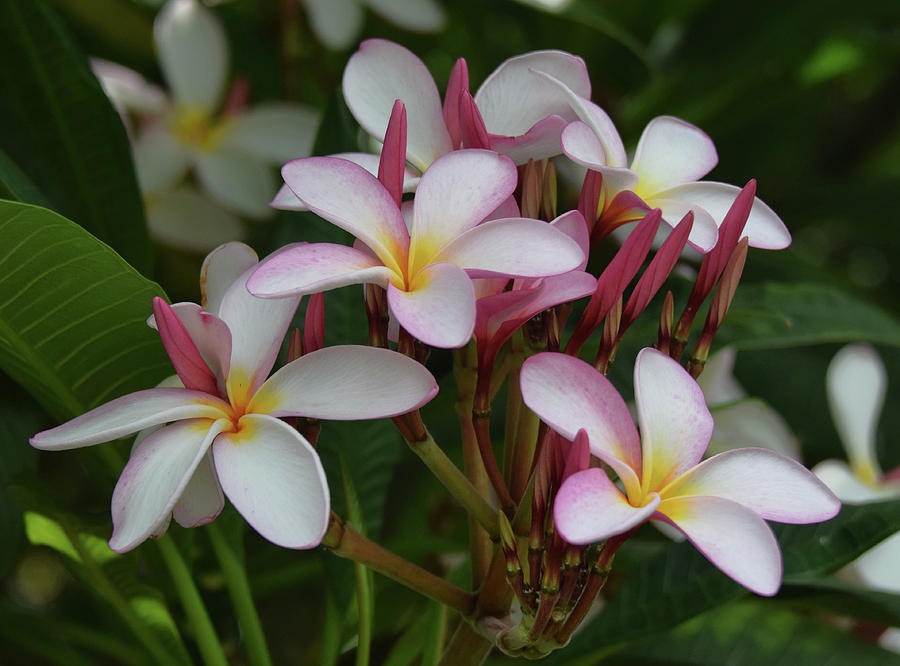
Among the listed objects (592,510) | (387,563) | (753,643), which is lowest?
(753,643)

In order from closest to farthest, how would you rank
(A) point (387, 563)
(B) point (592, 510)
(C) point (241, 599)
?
1. (B) point (592, 510)
2. (A) point (387, 563)
3. (C) point (241, 599)

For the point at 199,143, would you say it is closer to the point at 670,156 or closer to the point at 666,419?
the point at 670,156

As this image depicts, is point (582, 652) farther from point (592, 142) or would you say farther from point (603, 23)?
point (603, 23)

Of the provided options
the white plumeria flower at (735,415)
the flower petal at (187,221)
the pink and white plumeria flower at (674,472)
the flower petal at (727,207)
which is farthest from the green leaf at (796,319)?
the flower petal at (187,221)

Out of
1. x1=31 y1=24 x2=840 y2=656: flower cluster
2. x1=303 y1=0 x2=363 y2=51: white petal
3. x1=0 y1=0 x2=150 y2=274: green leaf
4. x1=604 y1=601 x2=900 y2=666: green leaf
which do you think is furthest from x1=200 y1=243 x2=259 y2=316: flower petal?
x1=303 y1=0 x2=363 y2=51: white petal

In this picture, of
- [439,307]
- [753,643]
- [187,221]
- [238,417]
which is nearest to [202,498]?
[238,417]

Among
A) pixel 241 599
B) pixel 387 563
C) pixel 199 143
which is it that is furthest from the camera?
pixel 199 143

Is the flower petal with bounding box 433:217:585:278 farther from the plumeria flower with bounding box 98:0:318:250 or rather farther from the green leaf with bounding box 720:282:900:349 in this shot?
the plumeria flower with bounding box 98:0:318:250

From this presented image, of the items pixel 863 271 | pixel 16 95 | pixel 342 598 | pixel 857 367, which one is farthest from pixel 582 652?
pixel 863 271
